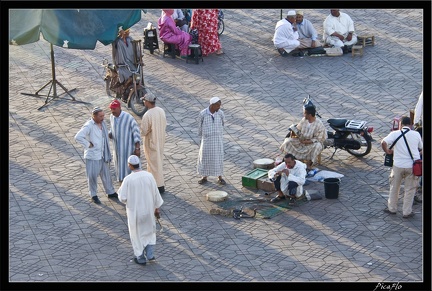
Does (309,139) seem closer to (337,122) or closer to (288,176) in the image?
(337,122)

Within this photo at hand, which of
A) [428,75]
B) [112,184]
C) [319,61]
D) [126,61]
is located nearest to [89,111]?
[126,61]

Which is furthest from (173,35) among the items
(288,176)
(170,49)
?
(288,176)

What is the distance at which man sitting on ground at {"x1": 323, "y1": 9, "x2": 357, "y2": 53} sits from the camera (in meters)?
19.4

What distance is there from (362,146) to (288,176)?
5.87ft

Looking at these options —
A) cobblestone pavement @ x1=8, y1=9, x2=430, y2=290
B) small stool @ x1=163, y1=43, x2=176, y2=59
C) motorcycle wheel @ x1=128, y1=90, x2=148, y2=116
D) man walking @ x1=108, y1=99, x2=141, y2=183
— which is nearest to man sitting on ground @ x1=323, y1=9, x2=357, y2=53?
cobblestone pavement @ x1=8, y1=9, x2=430, y2=290

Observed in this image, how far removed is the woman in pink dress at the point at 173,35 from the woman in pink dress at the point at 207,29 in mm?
264

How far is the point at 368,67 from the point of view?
18719 mm

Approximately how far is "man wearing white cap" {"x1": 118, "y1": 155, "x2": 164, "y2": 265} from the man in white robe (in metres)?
1.90

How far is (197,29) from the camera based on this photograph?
759 inches

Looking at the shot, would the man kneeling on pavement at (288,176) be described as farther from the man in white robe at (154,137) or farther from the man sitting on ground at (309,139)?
the man in white robe at (154,137)

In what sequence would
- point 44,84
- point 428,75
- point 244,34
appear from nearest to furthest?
point 428,75 < point 44,84 < point 244,34

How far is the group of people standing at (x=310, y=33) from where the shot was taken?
63.3 feet

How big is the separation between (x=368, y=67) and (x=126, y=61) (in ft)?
14.5

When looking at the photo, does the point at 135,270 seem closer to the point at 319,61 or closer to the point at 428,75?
the point at 428,75
